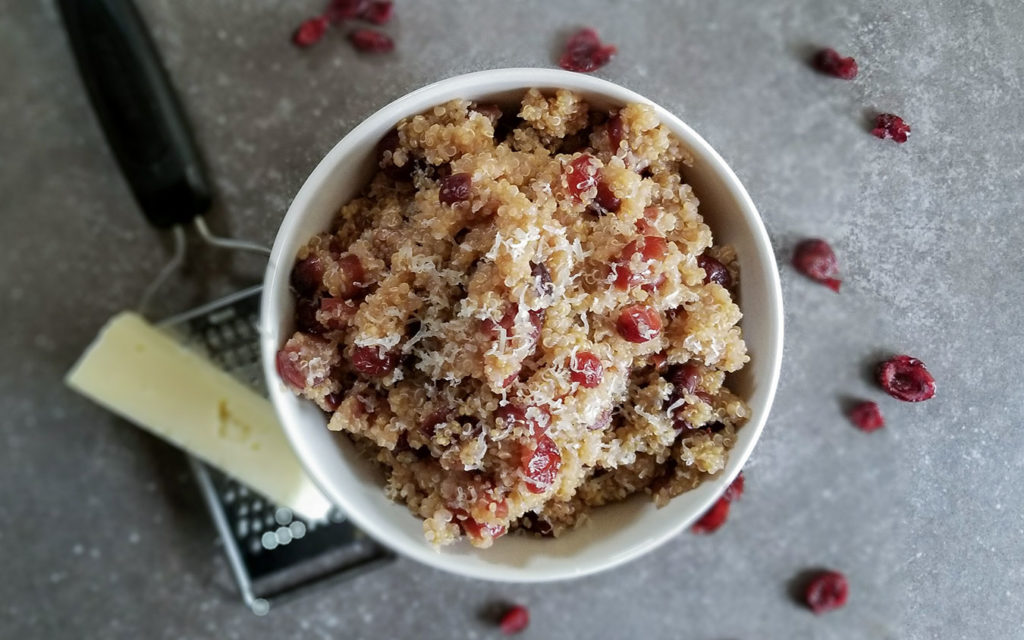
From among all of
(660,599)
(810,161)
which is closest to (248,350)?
(660,599)

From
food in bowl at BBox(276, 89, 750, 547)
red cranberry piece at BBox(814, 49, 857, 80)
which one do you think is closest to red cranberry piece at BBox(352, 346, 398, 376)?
food in bowl at BBox(276, 89, 750, 547)

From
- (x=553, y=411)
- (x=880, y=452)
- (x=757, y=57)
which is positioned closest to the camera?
(x=553, y=411)

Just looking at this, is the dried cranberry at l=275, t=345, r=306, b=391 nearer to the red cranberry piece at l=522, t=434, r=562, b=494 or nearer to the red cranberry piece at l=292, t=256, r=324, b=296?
the red cranberry piece at l=292, t=256, r=324, b=296

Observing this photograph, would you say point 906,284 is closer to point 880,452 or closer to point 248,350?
point 880,452

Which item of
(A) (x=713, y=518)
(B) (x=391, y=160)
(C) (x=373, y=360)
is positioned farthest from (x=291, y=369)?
(A) (x=713, y=518)

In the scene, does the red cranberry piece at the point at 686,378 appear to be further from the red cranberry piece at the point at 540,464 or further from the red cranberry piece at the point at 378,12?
the red cranberry piece at the point at 378,12

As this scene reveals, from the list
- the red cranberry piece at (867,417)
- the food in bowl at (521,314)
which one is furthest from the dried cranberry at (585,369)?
the red cranberry piece at (867,417)

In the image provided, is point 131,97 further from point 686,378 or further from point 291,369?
point 686,378
